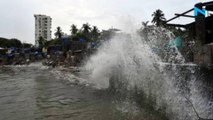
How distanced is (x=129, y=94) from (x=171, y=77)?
2310 mm

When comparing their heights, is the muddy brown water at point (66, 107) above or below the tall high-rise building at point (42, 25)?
below

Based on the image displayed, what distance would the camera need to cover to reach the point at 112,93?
9281 mm

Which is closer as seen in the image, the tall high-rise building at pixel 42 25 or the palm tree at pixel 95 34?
the palm tree at pixel 95 34

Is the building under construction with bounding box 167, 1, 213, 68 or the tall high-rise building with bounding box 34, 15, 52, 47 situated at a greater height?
the tall high-rise building with bounding box 34, 15, 52, 47

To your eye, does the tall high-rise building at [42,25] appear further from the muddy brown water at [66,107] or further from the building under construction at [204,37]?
the building under construction at [204,37]

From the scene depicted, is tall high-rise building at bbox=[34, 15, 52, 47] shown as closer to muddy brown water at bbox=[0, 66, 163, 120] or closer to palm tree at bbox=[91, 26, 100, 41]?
palm tree at bbox=[91, 26, 100, 41]

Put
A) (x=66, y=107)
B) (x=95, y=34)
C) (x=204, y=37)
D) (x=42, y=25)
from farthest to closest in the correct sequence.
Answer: (x=42, y=25)
(x=95, y=34)
(x=66, y=107)
(x=204, y=37)

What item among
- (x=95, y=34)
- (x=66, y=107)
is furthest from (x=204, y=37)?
(x=95, y=34)

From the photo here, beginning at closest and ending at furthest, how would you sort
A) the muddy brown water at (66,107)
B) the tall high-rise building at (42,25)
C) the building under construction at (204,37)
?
the building under construction at (204,37) → the muddy brown water at (66,107) → the tall high-rise building at (42,25)

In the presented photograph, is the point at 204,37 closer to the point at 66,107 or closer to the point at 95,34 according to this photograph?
the point at 66,107

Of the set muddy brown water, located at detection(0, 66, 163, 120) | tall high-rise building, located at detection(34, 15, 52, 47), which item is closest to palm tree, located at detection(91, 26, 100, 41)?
muddy brown water, located at detection(0, 66, 163, 120)

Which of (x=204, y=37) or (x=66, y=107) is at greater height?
(x=204, y=37)

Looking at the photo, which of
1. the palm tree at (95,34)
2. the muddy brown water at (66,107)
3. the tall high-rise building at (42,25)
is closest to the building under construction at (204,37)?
the muddy brown water at (66,107)

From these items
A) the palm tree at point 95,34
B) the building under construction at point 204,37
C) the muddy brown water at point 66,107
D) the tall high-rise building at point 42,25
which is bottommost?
the muddy brown water at point 66,107
